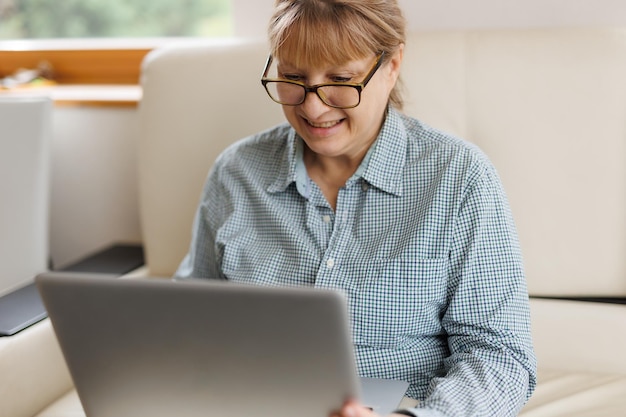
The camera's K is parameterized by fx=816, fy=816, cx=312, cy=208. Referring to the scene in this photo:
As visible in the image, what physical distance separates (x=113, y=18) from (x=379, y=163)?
4.83ft

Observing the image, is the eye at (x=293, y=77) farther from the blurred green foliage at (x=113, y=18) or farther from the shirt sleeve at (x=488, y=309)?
the blurred green foliage at (x=113, y=18)

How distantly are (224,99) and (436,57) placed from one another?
464mm

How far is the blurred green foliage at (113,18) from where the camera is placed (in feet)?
7.94

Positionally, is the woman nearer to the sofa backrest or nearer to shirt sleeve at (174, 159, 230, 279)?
shirt sleeve at (174, 159, 230, 279)

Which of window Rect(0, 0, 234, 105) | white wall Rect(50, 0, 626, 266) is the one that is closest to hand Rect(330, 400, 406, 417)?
white wall Rect(50, 0, 626, 266)

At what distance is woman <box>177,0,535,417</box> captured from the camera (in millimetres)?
1270

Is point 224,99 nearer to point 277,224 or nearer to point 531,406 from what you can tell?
point 277,224

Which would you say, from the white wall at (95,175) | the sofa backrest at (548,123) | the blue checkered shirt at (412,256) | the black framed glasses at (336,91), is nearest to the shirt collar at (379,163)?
the blue checkered shirt at (412,256)

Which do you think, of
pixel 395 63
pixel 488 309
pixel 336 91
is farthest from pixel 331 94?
pixel 488 309

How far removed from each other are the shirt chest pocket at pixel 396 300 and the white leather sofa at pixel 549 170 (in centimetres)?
29

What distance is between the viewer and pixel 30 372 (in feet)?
4.94

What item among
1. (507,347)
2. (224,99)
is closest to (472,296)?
(507,347)

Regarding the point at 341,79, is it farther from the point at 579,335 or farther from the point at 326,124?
the point at 579,335

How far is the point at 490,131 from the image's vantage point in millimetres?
1596
